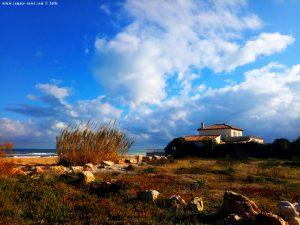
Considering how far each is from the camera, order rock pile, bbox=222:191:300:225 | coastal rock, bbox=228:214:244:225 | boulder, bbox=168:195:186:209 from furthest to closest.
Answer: boulder, bbox=168:195:186:209
coastal rock, bbox=228:214:244:225
rock pile, bbox=222:191:300:225

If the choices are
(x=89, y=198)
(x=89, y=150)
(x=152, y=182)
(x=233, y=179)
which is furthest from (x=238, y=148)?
(x=89, y=198)

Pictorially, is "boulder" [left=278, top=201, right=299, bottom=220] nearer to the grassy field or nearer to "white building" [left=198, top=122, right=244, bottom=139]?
the grassy field

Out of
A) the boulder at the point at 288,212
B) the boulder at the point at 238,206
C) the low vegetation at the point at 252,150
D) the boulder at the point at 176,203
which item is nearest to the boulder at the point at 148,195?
the boulder at the point at 176,203

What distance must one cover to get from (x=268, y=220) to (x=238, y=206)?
4.72 ft

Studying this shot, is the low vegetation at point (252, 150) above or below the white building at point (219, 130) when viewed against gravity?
below

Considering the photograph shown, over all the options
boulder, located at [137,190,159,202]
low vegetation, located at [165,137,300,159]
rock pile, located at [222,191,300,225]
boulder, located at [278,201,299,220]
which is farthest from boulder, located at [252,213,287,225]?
low vegetation, located at [165,137,300,159]

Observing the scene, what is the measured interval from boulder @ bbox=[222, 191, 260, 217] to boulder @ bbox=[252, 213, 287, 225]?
0.68 metres

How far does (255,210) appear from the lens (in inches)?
386

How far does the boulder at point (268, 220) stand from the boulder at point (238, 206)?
684mm

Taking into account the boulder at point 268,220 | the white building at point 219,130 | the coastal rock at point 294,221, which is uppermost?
the white building at point 219,130

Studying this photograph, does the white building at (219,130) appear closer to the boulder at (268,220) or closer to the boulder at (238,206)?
the boulder at (238,206)

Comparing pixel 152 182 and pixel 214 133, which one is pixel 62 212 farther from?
pixel 214 133

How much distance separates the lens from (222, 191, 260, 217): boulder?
31.2 feet

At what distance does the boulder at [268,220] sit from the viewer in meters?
8.21
